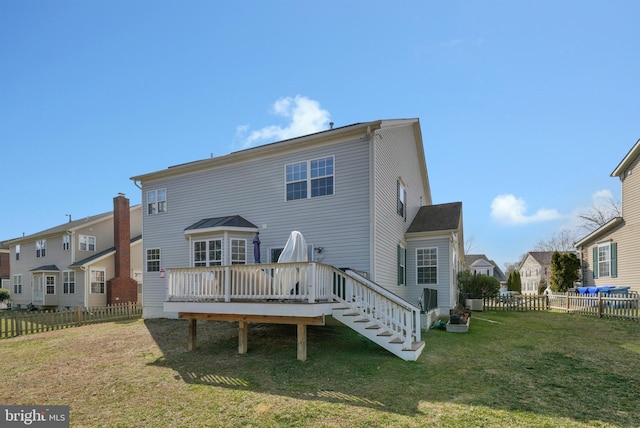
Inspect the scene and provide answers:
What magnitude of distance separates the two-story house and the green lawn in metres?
1.32

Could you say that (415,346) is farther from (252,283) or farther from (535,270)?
(535,270)

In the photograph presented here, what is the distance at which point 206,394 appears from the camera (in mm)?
6836

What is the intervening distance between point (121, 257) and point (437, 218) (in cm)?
2158

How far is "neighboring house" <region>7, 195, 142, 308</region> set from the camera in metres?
25.6

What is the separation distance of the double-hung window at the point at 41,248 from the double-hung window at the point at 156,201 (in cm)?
1879

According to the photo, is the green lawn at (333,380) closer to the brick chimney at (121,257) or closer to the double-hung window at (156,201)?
the double-hung window at (156,201)

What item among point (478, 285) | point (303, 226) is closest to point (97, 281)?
point (303, 226)

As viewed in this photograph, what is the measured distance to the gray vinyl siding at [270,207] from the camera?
1204 cm

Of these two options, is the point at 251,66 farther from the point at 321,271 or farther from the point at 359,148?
the point at 321,271

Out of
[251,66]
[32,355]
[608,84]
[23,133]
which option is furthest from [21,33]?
→ [608,84]

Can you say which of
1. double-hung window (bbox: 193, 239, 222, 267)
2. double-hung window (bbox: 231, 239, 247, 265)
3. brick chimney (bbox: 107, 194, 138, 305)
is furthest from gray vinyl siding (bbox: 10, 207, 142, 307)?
double-hung window (bbox: 231, 239, 247, 265)

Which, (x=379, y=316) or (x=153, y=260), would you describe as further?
(x=153, y=260)

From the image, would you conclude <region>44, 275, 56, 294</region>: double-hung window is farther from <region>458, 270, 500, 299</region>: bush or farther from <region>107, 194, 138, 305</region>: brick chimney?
<region>458, 270, 500, 299</region>: bush

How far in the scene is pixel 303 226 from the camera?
12984 mm
